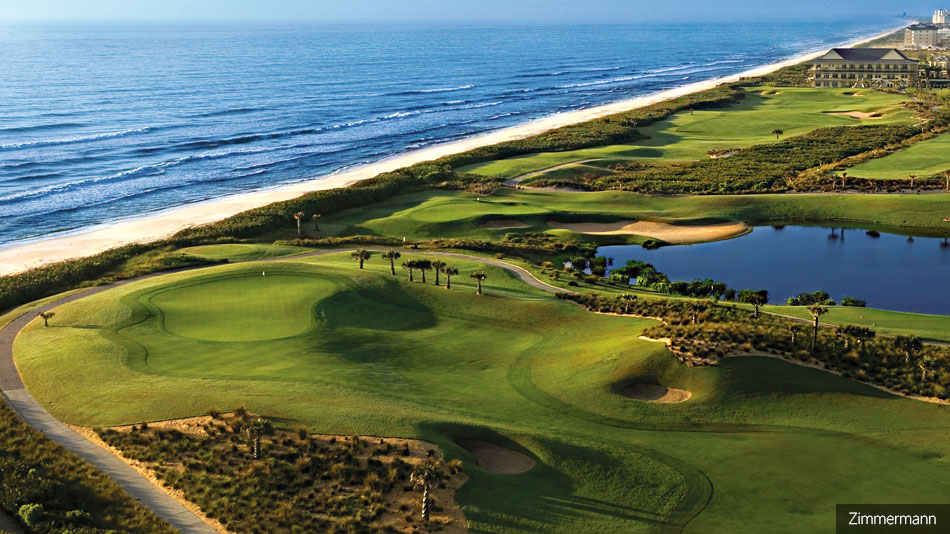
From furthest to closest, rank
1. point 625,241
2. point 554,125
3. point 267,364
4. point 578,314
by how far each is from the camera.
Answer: point 554,125, point 625,241, point 578,314, point 267,364

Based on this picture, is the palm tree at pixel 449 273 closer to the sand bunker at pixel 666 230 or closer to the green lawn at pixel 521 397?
the green lawn at pixel 521 397

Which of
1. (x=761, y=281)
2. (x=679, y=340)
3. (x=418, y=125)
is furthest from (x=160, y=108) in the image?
(x=679, y=340)

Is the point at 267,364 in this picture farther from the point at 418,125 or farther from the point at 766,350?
the point at 418,125

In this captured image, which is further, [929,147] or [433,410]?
[929,147]

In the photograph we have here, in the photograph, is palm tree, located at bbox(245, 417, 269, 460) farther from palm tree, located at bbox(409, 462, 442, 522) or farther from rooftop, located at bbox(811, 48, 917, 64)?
rooftop, located at bbox(811, 48, 917, 64)

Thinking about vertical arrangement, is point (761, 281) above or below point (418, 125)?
below

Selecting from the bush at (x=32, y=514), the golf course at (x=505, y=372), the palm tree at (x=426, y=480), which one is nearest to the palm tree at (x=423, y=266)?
the golf course at (x=505, y=372)
